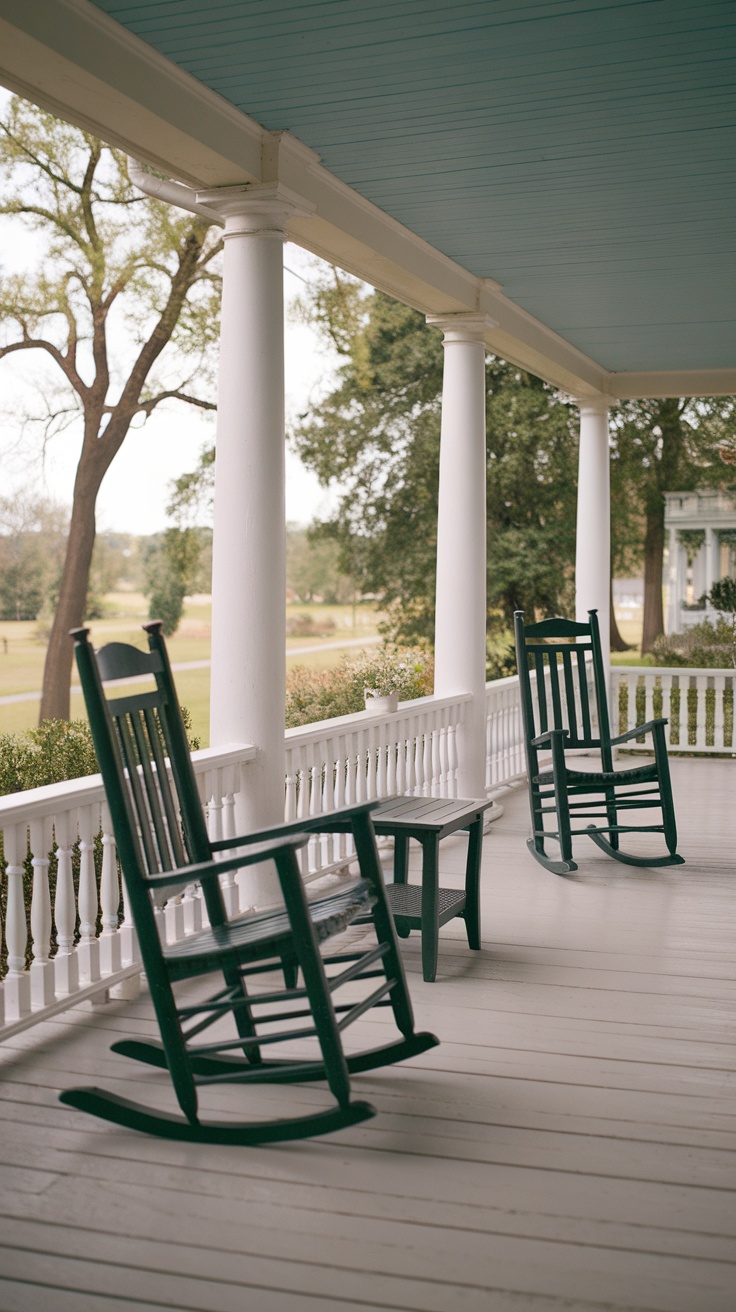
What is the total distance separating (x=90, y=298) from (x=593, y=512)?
7.99m

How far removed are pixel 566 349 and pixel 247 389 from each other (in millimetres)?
4446

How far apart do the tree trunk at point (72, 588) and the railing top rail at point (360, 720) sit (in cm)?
900

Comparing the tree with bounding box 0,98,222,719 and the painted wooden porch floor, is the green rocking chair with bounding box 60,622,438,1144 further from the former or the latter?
the tree with bounding box 0,98,222,719

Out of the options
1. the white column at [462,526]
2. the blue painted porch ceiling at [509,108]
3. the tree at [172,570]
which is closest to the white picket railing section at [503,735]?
the white column at [462,526]

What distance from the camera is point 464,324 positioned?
6.50 meters

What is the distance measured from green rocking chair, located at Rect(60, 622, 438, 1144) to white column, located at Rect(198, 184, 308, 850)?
105 centimetres

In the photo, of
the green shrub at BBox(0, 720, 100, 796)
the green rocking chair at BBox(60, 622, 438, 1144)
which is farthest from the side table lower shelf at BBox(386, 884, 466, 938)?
the green shrub at BBox(0, 720, 100, 796)

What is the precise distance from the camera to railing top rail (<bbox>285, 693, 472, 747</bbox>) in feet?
16.4

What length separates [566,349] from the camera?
8.26 meters

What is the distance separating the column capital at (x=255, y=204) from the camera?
419 centimetres

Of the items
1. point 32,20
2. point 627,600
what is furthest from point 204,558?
point 32,20

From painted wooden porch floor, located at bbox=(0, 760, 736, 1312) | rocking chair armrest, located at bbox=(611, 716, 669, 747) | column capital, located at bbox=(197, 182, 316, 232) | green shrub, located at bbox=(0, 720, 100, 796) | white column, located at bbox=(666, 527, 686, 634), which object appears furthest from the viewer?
white column, located at bbox=(666, 527, 686, 634)

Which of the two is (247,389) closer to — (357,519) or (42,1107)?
(42,1107)

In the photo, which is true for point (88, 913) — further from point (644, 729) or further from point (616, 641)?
point (616, 641)
